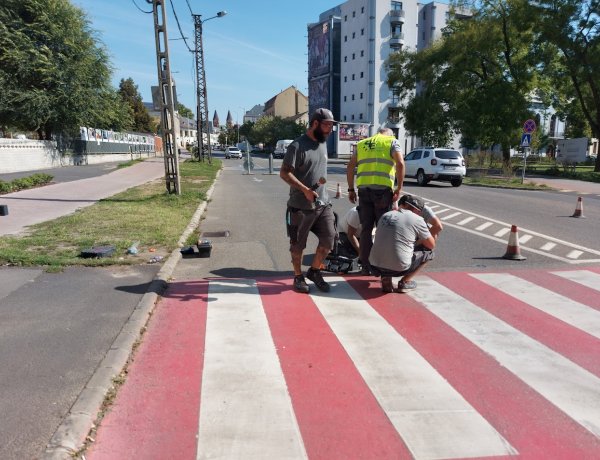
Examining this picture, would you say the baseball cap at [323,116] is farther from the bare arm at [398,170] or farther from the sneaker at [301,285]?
the sneaker at [301,285]

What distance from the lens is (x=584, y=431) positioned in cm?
284

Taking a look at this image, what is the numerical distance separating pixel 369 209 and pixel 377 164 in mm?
574

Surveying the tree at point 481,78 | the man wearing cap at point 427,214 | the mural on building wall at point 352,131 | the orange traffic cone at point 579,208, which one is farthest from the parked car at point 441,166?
the mural on building wall at point 352,131

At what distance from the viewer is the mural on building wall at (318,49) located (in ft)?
277

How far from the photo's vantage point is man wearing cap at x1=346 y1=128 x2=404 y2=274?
5.70 metres

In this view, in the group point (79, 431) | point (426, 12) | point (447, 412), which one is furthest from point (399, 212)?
point (426, 12)

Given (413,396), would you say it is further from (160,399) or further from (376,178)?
(376,178)

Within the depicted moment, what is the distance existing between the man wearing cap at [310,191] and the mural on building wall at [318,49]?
276ft

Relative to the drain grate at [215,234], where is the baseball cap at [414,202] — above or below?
above

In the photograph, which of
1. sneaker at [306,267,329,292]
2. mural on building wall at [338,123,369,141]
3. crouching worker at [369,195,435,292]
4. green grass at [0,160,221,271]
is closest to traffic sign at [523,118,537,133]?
Result: green grass at [0,160,221,271]

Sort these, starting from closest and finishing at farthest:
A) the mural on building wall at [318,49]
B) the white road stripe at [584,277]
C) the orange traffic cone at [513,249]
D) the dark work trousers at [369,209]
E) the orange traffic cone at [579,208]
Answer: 1. the dark work trousers at [369,209]
2. the white road stripe at [584,277]
3. the orange traffic cone at [513,249]
4. the orange traffic cone at [579,208]
5. the mural on building wall at [318,49]

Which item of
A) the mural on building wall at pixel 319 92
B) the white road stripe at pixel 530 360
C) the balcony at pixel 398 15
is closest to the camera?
the white road stripe at pixel 530 360

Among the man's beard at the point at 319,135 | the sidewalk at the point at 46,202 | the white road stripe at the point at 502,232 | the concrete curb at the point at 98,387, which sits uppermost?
the man's beard at the point at 319,135

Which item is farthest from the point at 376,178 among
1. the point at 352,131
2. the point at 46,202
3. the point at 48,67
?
the point at 352,131
